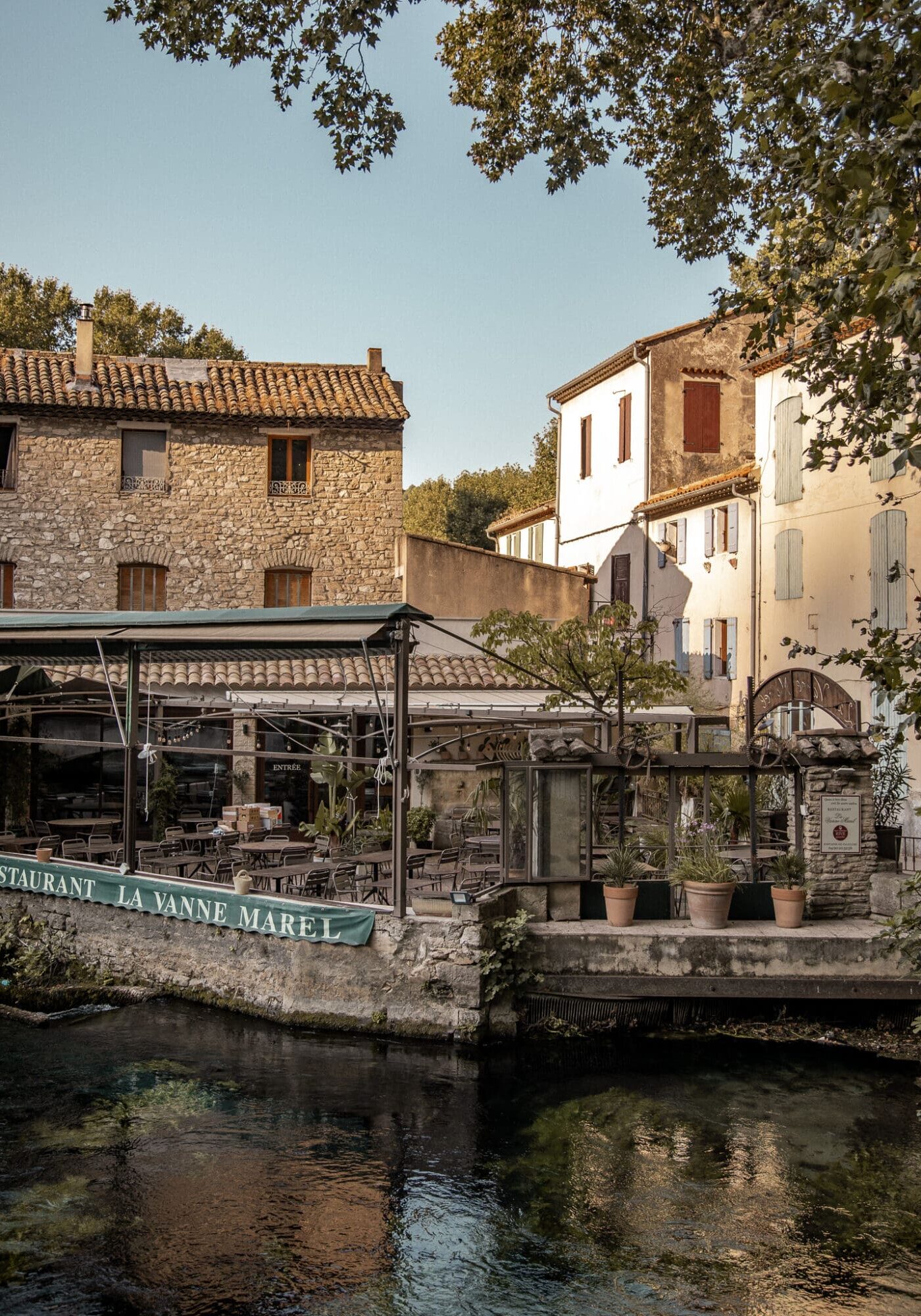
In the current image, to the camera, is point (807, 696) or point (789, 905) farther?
point (807, 696)

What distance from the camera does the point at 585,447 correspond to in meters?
31.1

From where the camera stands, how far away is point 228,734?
65.6 feet

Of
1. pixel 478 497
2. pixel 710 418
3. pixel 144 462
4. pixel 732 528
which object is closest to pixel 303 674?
pixel 144 462

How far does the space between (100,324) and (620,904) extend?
93.6 feet

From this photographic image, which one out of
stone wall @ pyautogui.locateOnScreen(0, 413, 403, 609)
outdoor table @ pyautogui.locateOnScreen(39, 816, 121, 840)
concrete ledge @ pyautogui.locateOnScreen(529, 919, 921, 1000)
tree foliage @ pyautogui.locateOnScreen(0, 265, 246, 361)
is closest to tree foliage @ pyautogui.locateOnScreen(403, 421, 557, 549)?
tree foliage @ pyautogui.locateOnScreen(0, 265, 246, 361)

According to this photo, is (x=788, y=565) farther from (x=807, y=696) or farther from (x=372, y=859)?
(x=372, y=859)

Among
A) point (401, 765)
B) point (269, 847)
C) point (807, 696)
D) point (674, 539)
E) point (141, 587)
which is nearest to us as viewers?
point (401, 765)

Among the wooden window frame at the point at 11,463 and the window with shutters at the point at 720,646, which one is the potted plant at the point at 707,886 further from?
the wooden window frame at the point at 11,463

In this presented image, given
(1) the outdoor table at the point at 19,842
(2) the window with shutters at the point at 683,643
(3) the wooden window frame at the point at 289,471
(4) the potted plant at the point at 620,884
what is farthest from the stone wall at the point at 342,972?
(2) the window with shutters at the point at 683,643

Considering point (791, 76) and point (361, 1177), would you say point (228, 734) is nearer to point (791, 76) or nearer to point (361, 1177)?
point (361, 1177)

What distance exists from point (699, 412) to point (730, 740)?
369 inches

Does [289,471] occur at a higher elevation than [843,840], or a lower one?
higher

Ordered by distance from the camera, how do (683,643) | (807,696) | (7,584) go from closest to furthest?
Result: (807,696), (7,584), (683,643)

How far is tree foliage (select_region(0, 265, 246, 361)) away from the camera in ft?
110
